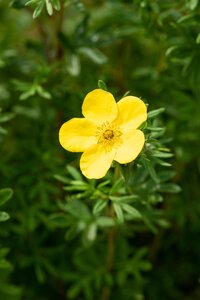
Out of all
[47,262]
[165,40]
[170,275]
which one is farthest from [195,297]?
[165,40]

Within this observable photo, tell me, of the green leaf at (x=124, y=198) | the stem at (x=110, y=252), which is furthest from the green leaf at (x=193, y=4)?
the stem at (x=110, y=252)

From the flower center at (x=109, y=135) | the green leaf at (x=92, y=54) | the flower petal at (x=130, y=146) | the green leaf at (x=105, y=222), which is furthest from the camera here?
the green leaf at (x=92, y=54)

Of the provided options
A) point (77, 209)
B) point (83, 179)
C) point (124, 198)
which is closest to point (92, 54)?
point (83, 179)

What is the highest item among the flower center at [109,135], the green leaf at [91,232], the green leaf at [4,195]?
the flower center at [109,135]

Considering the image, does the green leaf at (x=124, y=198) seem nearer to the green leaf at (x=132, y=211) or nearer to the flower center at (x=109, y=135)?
the green leaf at (x=132, y=211)

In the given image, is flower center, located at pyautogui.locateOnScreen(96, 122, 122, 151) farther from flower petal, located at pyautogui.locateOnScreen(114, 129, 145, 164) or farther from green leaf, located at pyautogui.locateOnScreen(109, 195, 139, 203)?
green leaf, located at pyautogui.locateOnScreen(109, 195, 139, 203)

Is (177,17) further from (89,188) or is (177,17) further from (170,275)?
(170,275)

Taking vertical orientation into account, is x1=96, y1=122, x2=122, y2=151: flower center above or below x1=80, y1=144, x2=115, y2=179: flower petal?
above

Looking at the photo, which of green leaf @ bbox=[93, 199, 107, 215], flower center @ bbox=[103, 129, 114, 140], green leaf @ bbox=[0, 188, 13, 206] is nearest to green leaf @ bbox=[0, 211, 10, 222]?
green leaf @ bbox=[0, 188, 13, 206]
